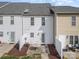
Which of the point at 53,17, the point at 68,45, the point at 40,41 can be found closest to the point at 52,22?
the point at 53,17

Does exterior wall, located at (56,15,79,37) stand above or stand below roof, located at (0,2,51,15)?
below

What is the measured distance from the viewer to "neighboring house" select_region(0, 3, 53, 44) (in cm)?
3619

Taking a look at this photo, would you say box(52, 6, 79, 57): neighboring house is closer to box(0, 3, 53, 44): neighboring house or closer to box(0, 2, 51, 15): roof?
box(0, 3, 53, 44): neighboring house

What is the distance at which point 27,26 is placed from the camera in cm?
3659

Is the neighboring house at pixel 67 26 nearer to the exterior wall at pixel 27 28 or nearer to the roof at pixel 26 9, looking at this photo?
the exterior wall at pixel 27 28

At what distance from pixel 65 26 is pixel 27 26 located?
21.9 feet

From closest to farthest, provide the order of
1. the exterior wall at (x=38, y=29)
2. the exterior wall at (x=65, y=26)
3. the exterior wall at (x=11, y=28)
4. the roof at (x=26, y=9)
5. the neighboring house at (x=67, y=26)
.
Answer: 1. the neighboring house at (x=67, y=26)
2. the exterior wall at (x=65, y=26)
3. the exterior wall at (x=38, y=29)
4. the exterior wall at (x=11, y=28)
5. the roof at (x=26, y=9)

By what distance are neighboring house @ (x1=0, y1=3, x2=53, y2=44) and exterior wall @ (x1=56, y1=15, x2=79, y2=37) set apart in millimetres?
3753

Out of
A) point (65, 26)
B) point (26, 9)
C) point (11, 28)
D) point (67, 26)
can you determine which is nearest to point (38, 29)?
point (11, 28)

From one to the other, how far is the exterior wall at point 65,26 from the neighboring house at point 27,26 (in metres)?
3.75

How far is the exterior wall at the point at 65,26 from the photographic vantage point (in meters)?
32.4

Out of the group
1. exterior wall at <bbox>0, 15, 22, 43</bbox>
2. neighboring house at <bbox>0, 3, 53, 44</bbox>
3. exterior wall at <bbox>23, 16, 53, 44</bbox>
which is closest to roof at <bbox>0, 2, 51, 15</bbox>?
neighboring house at <bbox>0, 3, 53, 44</bbox>

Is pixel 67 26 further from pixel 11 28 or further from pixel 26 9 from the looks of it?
pixel 26 9

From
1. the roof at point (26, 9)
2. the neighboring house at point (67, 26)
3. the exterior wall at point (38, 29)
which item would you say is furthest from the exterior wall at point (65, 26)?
the roof at point (26, 9)
